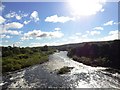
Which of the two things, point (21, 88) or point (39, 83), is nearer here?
point (21, 88)

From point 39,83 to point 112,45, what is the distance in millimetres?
29050

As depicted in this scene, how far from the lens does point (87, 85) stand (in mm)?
27891

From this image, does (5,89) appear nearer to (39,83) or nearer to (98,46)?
(39,83)

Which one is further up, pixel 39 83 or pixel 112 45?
pixel 112 45

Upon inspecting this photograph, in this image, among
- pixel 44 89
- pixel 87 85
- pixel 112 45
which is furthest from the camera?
pixel 112 45

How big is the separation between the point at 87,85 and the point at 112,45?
2721cm

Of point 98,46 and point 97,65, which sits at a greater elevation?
point 98,46

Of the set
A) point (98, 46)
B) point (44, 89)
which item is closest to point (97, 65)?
point (98, 46)

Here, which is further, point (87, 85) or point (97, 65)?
point (97, 65)

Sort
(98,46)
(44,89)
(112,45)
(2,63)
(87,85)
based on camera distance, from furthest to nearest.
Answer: (98,46) < (112,45) < (2,63) < (87,85) < (44,89)

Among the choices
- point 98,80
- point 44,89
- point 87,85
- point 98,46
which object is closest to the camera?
point 44,89

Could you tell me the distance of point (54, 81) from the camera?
101ft

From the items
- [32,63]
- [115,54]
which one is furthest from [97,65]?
[32,63]

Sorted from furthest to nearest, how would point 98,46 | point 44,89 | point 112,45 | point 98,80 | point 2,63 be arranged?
point 98,46 → point 112,45 → point 2,63 → point 98,80 → point 44,89
